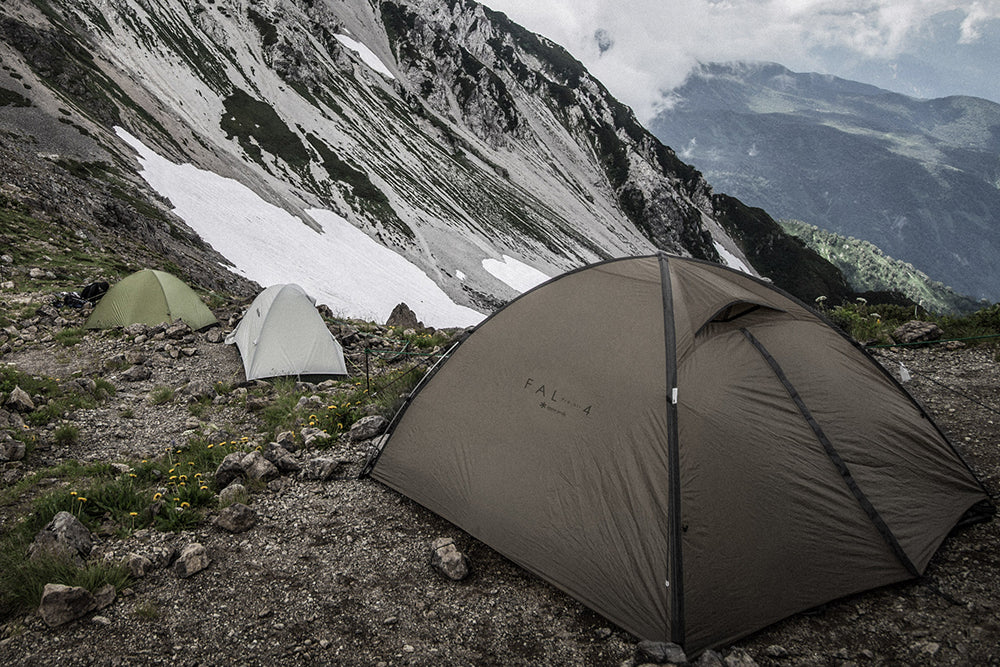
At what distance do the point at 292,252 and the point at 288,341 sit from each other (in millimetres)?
37110

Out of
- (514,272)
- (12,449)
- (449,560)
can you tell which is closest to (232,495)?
(449,560)

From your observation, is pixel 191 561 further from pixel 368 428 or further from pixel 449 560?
pixel 368 428

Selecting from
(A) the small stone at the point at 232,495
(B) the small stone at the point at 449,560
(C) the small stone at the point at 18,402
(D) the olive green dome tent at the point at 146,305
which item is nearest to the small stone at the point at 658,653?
(B) the small stone at the point at 449,560

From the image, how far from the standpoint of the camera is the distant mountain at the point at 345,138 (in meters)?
43.5

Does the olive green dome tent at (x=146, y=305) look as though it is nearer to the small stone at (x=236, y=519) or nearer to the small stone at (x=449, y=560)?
the small stone at (x=236, y=519)

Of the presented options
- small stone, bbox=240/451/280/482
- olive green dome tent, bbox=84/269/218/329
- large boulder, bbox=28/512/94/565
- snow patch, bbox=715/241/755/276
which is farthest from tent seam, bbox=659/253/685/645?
snow patch, bbox=715/241/755/276

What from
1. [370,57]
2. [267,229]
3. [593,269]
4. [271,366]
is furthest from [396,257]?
[370,57]

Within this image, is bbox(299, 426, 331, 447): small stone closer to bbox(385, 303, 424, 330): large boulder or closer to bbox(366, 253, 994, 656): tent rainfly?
bbox(366, 253, 994, 656): tent rainfly

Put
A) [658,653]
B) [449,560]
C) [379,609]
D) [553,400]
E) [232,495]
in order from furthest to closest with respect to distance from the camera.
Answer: [232,495], [553,400], [449,560], [379,609], [658,653]

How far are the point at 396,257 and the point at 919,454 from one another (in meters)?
57.0

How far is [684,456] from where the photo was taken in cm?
470

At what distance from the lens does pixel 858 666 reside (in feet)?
13.0

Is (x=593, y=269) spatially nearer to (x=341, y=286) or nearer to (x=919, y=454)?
(x=919, y=454)

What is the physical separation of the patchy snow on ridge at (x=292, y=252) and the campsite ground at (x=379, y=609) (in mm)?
31371
